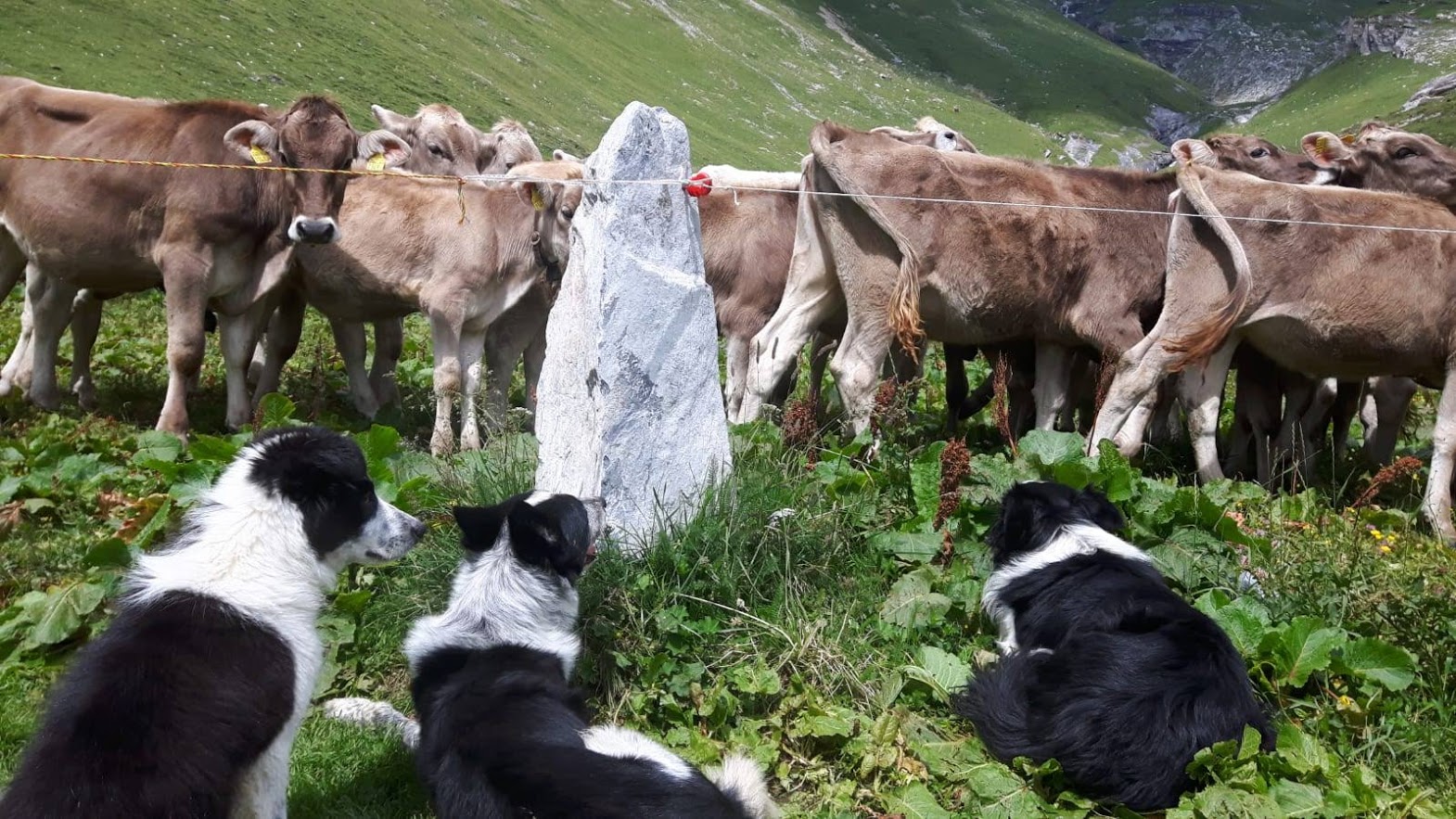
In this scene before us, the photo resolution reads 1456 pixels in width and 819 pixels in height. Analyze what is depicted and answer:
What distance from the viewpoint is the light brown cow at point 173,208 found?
985cm

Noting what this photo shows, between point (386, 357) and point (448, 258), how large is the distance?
1.66m

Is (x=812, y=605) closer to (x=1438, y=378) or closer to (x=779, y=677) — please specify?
(x=779, y=677)

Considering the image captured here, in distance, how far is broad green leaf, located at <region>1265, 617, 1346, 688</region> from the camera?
576 centimetres

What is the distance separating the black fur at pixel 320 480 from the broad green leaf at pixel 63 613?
68.6 inches

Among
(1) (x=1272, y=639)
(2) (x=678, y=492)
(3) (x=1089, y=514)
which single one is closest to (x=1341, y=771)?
(1) (x=1272, y=639)

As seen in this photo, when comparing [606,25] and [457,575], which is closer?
[457,575]

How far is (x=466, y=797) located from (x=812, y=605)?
2.39 metres

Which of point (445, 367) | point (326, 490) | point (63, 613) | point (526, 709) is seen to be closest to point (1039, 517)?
point (526, 709)

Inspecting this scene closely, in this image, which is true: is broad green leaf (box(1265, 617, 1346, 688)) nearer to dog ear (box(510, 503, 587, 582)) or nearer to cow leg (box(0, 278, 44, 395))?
dog ear (box(510, 503, 587, 582))

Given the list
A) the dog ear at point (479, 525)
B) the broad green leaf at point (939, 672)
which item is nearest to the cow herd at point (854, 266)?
the dog ear at point (479, 525)

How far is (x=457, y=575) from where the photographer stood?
5.40 meters

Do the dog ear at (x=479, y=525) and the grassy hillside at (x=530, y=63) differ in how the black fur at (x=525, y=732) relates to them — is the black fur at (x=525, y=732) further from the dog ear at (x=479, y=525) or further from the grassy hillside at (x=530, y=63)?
the grassy hillside at (x=530, y=63)

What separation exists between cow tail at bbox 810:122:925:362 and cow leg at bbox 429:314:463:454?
339cm

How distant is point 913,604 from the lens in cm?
634
